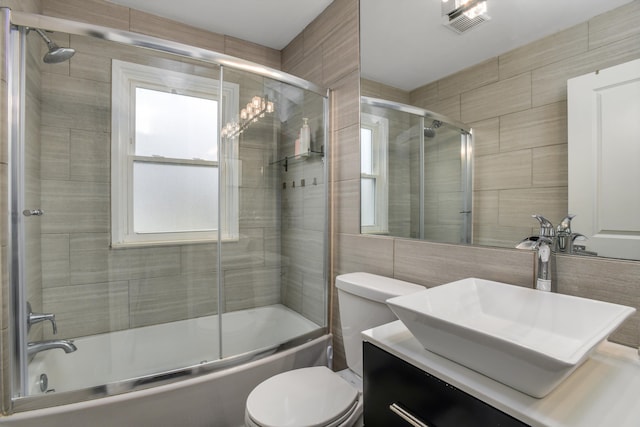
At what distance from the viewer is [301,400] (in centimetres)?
119

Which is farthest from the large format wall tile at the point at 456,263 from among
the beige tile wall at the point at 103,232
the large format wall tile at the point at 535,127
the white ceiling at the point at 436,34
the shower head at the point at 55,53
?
the shower head at the point at 55,53

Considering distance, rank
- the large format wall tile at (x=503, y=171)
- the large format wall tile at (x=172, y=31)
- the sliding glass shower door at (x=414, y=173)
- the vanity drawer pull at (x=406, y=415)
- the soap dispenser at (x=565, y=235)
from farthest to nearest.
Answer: the large format wall tile at (x=172, y=31) < the sliding glass shower door at (x=414, y=173) < the large format wall tile at (x=503, y=171) < the soap dispenser at (x=565, y=235) < the vanity drawer pull at (x=406, y=415)

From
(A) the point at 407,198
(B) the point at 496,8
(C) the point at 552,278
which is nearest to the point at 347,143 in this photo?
(A) the point at 407,198

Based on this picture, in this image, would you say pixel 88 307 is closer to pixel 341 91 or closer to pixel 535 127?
pixel 341 91

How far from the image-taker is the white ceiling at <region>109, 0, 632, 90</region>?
3.41ft

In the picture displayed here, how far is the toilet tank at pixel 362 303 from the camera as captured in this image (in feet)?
4.27

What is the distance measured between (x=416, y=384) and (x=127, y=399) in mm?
1291

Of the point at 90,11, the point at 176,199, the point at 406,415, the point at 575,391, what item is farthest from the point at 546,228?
the point at 90,11

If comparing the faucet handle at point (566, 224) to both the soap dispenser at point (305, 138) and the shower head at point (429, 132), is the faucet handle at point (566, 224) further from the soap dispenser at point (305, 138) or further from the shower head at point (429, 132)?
the soap dispenser at point (305, 138)

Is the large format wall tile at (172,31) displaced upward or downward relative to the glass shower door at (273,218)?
upward

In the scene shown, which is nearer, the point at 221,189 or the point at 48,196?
the point at 48,196

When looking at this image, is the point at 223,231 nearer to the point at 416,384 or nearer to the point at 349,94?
the point at 349,94

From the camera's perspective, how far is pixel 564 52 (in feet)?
3.20

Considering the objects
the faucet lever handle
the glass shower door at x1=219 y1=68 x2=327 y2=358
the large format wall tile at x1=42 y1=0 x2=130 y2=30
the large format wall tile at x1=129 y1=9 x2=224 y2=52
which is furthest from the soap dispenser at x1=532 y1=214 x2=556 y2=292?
the large format wall tile at x1=42 y1=0 x2=130 y2=30
